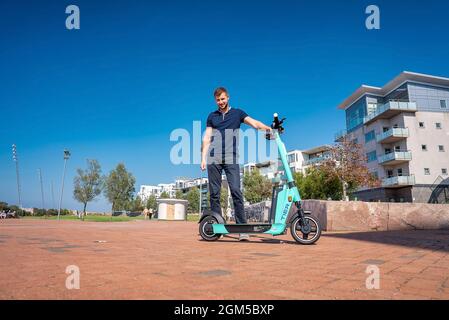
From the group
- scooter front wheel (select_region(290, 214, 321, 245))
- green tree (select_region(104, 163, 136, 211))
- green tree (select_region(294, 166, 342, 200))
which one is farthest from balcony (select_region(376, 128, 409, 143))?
green tree (select_region(104, 163, 136, 211))

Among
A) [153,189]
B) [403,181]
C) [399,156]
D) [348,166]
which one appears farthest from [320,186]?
[153,189]

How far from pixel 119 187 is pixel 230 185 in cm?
6244

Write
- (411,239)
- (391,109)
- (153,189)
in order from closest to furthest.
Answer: (411,239), (391,109), (153,189)

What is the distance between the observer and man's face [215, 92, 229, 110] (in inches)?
212

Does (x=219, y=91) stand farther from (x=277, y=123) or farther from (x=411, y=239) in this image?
(x=411, y=239)

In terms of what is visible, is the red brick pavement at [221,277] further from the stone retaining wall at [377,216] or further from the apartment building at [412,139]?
the apartment building at [412,139]

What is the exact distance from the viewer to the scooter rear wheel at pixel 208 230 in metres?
5.14

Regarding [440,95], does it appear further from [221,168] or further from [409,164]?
[221,168]

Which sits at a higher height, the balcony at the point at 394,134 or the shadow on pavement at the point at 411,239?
the balcony at the point at 394,134

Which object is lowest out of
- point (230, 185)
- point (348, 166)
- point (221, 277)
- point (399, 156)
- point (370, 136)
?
point (221, 277)

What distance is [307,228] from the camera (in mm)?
4602

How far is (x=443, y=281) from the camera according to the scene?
2.12m

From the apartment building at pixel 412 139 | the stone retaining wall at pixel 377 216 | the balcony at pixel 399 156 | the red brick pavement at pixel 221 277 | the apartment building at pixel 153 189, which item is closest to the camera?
the red brick pavement at pixel 221 277

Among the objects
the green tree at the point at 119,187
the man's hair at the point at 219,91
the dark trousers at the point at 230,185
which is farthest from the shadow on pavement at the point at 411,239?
the green tree at the point at 119,187
